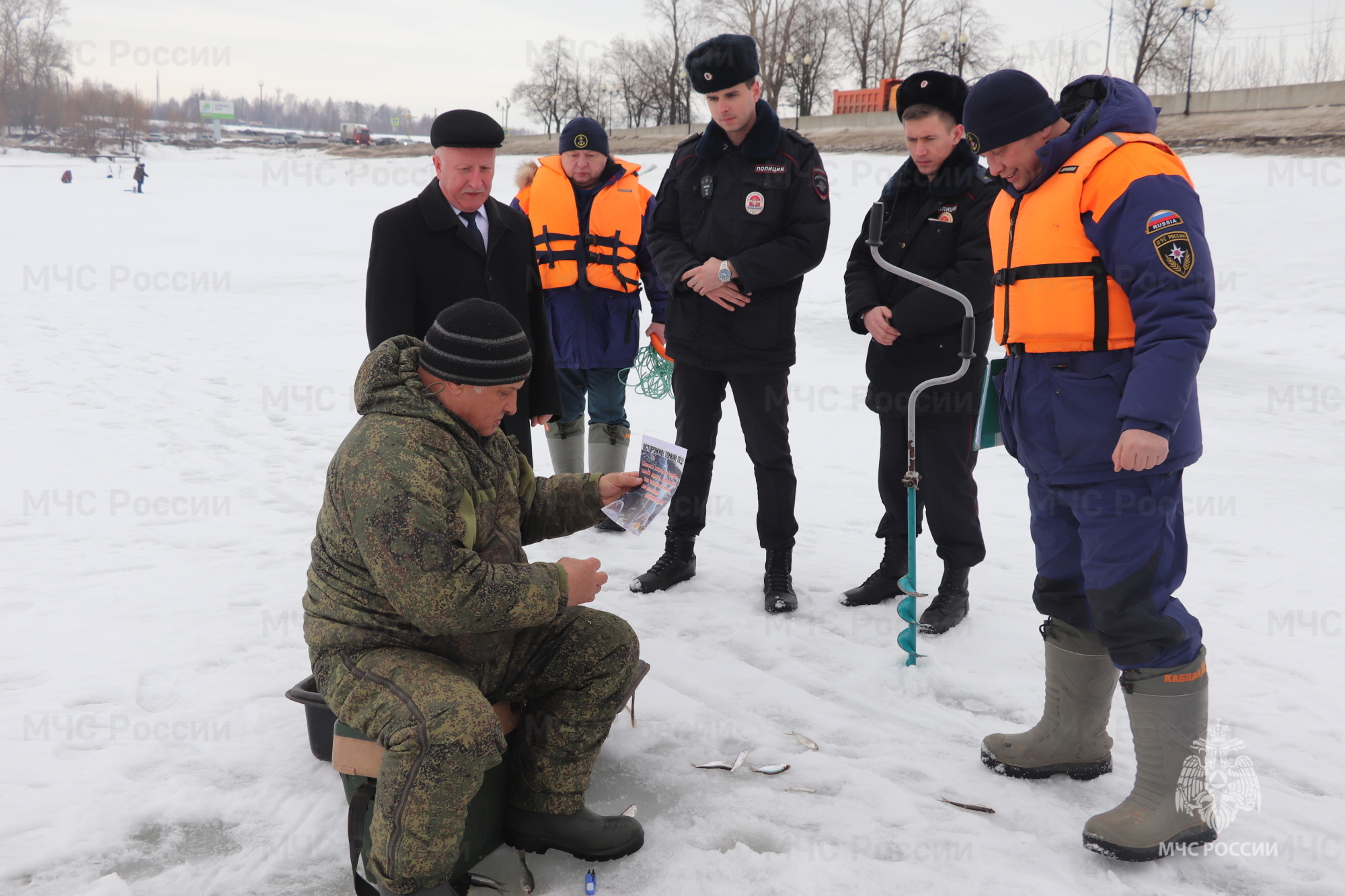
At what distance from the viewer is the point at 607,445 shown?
4902mm

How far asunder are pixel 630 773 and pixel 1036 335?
1768mm

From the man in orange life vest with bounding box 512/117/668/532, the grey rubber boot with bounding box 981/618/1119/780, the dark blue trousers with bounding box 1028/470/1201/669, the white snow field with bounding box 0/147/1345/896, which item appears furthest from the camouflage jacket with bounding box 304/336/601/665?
the man in orange life vest with bounding box 512/117/668/532

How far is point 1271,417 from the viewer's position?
6.90m

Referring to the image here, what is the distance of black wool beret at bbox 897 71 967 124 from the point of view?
3449 mm

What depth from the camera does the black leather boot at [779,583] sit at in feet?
12.8

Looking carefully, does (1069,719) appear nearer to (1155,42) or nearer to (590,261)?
(590,261)

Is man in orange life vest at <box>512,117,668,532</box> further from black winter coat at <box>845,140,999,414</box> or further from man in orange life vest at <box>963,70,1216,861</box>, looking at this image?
man in orange life vest at <box>963,70,1216,861</box>

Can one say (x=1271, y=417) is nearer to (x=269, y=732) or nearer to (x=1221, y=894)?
(x=1221, y=894)

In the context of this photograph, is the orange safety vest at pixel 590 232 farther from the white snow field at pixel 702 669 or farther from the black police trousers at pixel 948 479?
the black police trousers at pixel 948 479

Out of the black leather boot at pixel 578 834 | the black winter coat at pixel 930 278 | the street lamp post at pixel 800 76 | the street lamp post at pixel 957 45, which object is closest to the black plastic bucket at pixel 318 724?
the black leather boot at pixel 578 834

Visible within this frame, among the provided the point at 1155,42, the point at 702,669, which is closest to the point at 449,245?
the point at 702,669

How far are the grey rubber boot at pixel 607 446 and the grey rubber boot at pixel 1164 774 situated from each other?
2974mm

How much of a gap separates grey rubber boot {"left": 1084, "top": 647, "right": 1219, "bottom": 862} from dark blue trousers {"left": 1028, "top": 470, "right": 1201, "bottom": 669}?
0.21 ft

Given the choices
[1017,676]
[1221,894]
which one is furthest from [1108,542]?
[1017,676]
